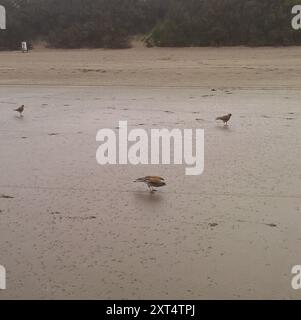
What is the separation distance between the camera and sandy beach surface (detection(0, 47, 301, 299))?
3.79 meters

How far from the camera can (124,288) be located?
3686mm

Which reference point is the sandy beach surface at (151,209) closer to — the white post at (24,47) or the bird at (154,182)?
the bird at (154,182)

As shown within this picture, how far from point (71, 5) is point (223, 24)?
8.62 meters

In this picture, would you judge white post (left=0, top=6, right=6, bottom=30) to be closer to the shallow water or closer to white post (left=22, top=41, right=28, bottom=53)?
white post (left=22, top=41, right=28, bottom=53)

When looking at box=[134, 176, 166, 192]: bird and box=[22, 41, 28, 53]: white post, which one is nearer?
box=[134, 176, 166, 192]: bird

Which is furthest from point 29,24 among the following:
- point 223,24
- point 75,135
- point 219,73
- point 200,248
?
point 200,248

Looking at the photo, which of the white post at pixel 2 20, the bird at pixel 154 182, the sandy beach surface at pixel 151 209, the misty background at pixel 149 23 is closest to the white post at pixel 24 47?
the misty background at pixel 149 23

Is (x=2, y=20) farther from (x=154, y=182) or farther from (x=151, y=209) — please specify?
(x=151, y=209)

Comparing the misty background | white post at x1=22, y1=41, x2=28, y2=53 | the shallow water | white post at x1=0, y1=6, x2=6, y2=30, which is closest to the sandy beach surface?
the shallow water

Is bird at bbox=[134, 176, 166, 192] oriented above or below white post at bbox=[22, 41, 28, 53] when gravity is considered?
below

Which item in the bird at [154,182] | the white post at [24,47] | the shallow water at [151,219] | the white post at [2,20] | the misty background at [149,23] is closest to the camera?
the shallow water at [151,219]

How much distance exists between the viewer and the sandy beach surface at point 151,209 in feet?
12.4
